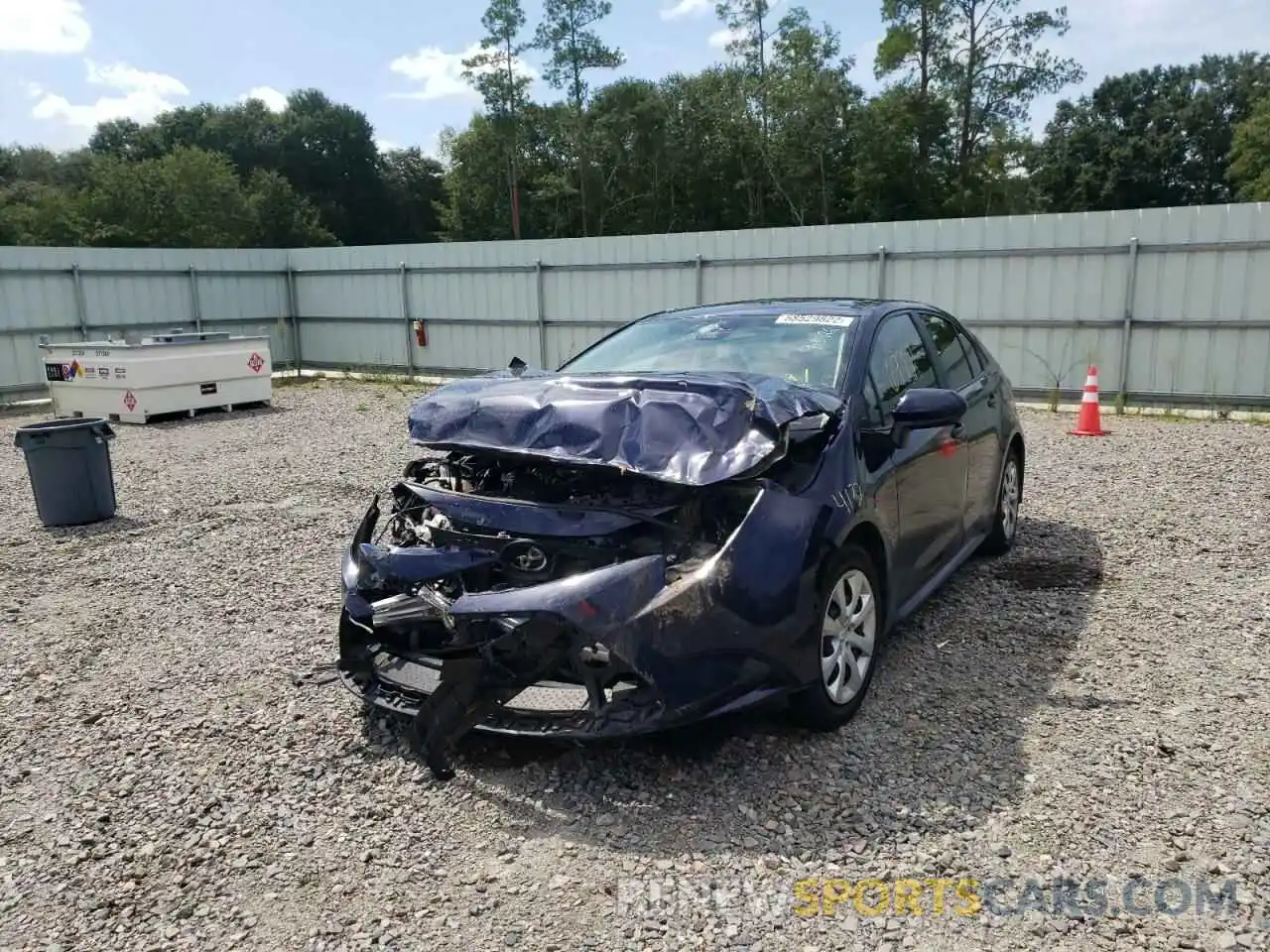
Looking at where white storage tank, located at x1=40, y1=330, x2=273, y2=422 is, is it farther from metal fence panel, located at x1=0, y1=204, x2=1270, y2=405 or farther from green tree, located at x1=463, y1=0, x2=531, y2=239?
green tree, located at x1=463, y1=0, x2=531, y2=239

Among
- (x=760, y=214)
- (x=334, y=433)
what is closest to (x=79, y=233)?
(x=760, y=214)

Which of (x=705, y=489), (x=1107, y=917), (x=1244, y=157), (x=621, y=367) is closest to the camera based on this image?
(x=1107, y=917)

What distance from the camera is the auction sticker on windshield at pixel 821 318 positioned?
429 cm

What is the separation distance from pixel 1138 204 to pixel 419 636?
47385 millimetres

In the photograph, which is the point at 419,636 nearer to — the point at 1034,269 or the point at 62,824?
the point at 62,824

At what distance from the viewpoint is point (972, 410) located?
4953 mm

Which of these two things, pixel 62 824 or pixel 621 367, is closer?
pixel 62 824

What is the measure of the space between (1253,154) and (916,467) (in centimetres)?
4084

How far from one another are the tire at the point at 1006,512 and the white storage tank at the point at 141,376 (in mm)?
10815

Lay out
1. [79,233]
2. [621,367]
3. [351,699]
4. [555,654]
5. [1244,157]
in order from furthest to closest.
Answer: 1. [79,233]
2. [1244,157]
3. [621,367]
4. [351,699]
5. [555,654]

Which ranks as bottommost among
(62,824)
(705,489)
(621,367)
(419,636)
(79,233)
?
(62,824)

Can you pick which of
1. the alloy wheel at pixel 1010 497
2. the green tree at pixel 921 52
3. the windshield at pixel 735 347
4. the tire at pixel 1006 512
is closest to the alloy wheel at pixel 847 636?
the windshield at pixel 735 347

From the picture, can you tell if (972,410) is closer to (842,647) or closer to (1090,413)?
(842,647)

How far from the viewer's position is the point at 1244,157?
36.5 m
